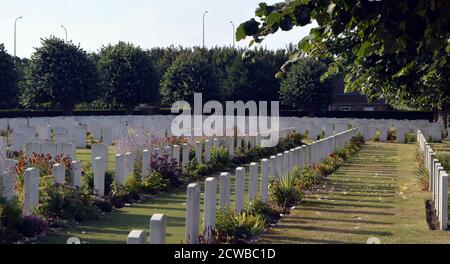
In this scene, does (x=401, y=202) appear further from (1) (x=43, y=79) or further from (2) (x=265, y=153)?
(1) (x=43, y=79)

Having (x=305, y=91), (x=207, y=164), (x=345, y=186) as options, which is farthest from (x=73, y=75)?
(x=345, y=186)

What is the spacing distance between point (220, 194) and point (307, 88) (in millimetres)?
48225

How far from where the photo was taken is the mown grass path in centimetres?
1088

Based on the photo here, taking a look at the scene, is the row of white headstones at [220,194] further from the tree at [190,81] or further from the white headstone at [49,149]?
the tree at [190,81]

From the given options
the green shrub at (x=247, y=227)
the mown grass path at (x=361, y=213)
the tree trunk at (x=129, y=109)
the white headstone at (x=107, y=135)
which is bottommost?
the mown grass path at (x=361, y=213)

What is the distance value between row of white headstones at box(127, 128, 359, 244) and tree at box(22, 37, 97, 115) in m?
31.8

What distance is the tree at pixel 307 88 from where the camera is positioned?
59062 mm

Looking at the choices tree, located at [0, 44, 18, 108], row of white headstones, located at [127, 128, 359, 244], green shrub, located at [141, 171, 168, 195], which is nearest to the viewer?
row of white headstones, located at [127, 128, 359, 244]

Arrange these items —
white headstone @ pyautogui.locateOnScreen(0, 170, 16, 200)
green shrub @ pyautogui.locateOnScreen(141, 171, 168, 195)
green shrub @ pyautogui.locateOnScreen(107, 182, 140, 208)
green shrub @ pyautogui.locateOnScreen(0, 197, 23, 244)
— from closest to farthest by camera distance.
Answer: green shrub @ pyautogui.locateOnScreen(0, 197, 23, 244), white headstone @ pyautogui.locateOnScreen(0, 170, 16, 200), green shrub @ pyautogui.locateOnScreen(107, 182, 140, 208), green shrub @ pyautogui.locateOnScreen(141, 171, 168, 195)

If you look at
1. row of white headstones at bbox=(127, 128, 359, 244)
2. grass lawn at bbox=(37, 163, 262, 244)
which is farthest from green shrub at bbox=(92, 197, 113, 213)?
row of white headstones at bbox=(127, 128, 359, 244)

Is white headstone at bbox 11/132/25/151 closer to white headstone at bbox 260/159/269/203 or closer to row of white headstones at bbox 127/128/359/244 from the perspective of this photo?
row of white headstones at bbox 127/128/359/244

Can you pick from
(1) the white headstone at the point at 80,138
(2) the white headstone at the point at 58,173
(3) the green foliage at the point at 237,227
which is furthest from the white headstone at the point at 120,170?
(1) the white headstone at the point at 80,138

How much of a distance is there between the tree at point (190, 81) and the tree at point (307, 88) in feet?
19.1
